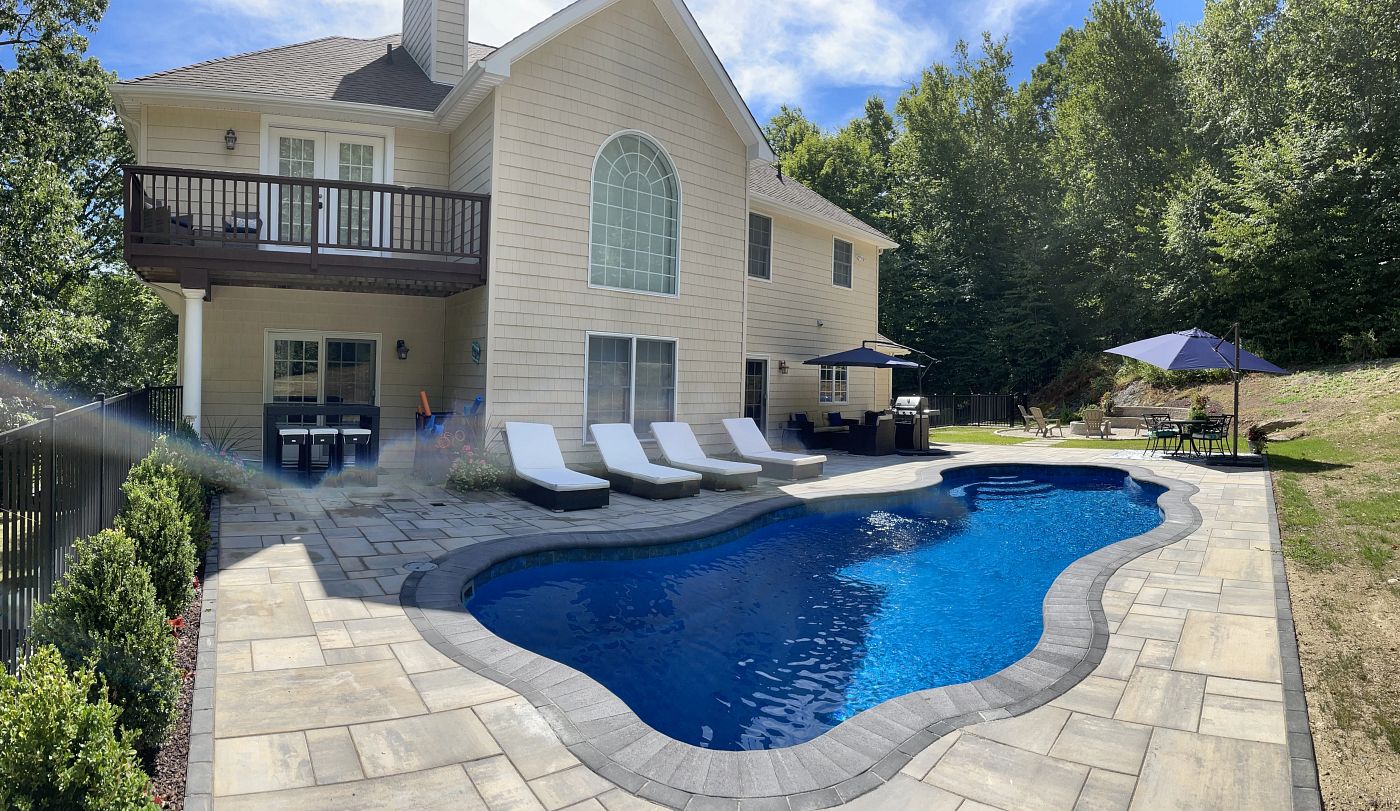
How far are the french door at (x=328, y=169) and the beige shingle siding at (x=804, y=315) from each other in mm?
6901

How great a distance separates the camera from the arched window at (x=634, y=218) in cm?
1138

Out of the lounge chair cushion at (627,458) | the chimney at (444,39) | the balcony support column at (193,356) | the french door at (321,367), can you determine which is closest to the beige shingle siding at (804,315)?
the lounge chair cushion at (627,458)

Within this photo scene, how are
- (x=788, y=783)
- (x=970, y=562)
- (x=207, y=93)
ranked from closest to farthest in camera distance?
(x=788, y=783)
(x=970, y=562)
(x=207, y=93)

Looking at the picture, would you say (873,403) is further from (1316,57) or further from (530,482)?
(1316,57)

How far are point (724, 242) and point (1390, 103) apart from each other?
19.6 meters

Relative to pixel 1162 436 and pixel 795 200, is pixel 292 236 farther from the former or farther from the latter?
pixel 1162 436

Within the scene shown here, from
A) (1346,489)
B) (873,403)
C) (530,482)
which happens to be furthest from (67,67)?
(1346,489)

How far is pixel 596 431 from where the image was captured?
10578mm

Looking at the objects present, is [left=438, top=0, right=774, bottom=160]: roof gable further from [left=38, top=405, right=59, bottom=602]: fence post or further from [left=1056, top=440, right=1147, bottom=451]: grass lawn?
[left=1056, top=440, right=1147, bottom=451]: grass lawn

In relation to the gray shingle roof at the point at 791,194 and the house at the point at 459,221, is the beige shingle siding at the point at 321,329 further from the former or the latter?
the gray shingle roof at the point at 791,194

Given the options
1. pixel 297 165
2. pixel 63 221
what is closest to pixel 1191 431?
pixel 297 165

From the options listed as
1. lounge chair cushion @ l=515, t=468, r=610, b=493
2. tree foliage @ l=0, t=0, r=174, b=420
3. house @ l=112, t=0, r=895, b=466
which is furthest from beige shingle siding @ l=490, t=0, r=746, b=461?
tree foliage @ l=0, t=0, r=174, b=420

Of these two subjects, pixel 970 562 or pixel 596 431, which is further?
pixel 596 431

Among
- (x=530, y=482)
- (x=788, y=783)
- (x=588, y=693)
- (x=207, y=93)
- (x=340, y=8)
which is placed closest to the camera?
(x=788, y=783)
